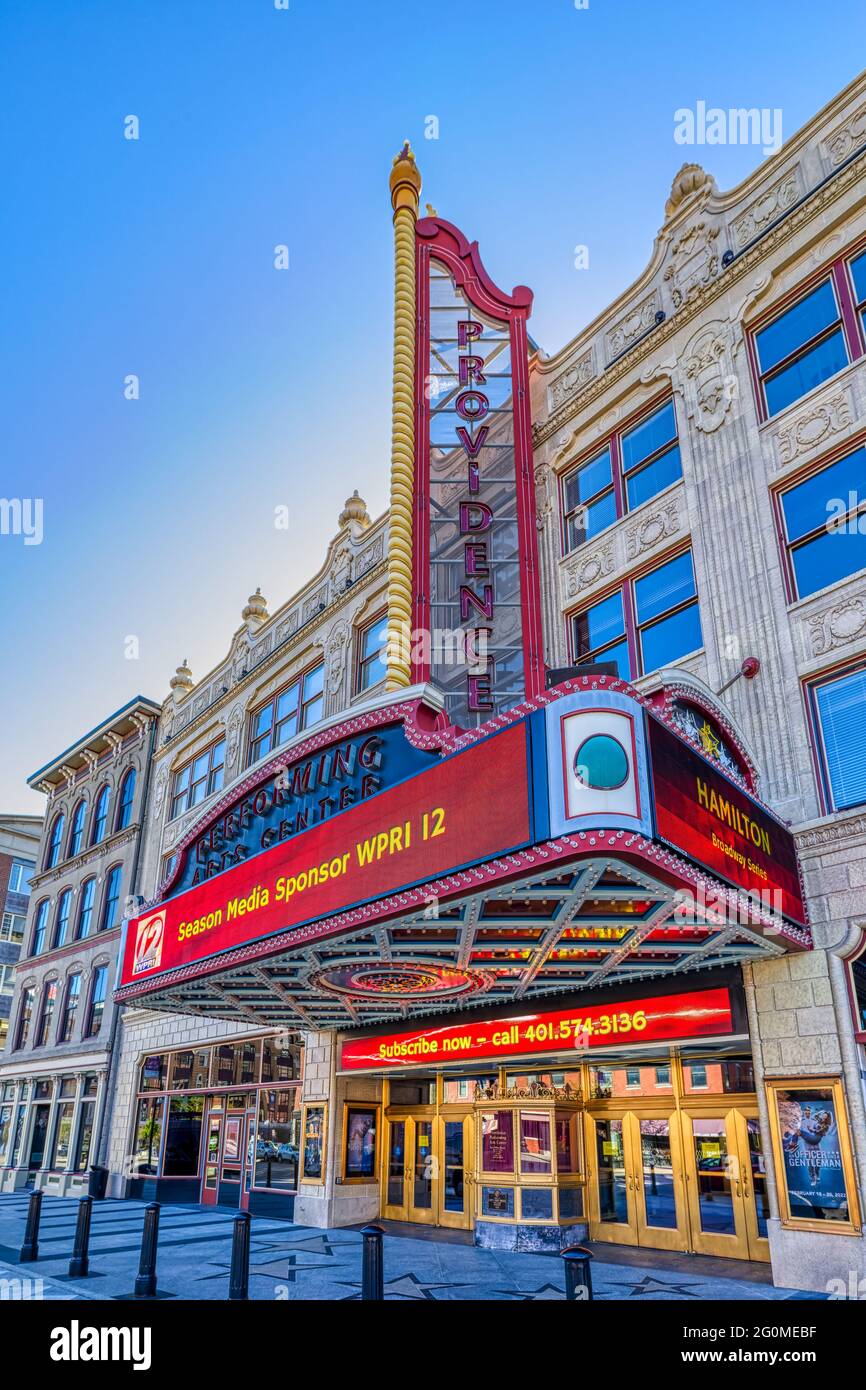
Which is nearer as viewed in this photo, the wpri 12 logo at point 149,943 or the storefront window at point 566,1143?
the storefront window at point 566,1143

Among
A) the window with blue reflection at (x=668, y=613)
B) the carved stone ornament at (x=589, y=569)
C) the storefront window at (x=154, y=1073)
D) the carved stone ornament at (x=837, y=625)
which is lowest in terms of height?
the storefront window at (x=154, y=1073)

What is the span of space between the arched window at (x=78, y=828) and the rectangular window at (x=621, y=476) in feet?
80.9

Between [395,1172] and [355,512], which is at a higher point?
[355,512]

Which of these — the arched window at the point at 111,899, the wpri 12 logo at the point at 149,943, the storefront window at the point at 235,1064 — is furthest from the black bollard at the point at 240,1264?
the arched window at the point at 111,899

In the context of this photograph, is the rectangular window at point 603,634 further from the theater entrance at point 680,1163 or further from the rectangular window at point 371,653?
the theater entrance at point 680,1163

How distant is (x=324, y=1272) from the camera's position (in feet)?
38.3

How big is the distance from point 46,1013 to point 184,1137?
1187cm

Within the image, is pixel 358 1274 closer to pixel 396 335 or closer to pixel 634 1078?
pixel 634 1078

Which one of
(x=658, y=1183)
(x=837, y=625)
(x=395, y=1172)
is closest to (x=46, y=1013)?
(x=395, y=1172)

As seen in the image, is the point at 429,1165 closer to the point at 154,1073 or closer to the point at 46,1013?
the point at 154,1073

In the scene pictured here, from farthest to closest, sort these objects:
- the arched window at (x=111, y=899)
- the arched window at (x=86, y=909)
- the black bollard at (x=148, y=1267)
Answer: the arched window at (x=86, y=909) → the arched window at (x=111, y=899) → the black bollard at (x=148, y=1267)

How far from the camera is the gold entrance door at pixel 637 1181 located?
12914 mm

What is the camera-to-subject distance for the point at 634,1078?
13.9 meters

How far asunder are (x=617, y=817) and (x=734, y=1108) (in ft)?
25.6
